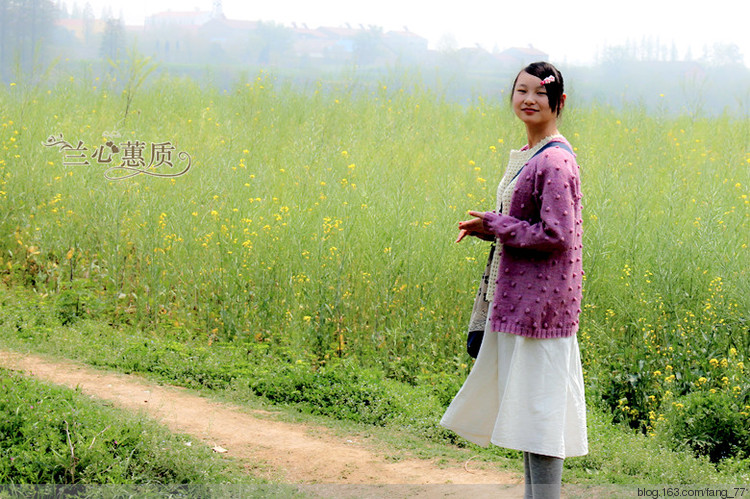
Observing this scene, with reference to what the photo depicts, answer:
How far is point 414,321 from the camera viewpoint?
5629mm

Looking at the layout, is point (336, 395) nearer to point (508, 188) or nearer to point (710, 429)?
point (710, 429)

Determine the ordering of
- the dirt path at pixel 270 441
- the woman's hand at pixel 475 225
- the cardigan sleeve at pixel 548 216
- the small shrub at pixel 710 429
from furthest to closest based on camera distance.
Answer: the small shrub at pixel 710 429, the dirt path at pixel 270 441, the woman's hand at pixel 475 225, the cardigan sleeve at pixel 548 216

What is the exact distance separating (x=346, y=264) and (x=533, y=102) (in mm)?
3421

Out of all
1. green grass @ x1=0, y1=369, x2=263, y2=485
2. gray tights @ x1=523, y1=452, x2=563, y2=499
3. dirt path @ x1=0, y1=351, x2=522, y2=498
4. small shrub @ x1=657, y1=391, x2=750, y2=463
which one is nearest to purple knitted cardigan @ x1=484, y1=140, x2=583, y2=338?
gray tights @ x1=523, y1=452, x2=563, y2=499

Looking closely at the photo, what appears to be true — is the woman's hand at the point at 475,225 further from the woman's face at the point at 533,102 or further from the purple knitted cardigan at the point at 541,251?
the woman's face at the point at 533,102

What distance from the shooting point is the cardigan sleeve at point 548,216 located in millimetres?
2479

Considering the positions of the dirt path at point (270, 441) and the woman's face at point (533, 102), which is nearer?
the woman's face at point (533, 102)

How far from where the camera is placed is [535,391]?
255 cm

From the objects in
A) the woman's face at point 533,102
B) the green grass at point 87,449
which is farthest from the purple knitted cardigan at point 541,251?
the green grass at point 87,449

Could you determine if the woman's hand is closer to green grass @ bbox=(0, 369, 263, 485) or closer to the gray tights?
the gray tights

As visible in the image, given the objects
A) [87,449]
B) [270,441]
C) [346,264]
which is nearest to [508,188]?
[87,449]

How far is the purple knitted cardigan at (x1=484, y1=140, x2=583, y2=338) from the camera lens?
2492 mm

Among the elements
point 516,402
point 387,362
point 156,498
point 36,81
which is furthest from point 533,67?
point 36,81

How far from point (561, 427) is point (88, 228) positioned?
5.39 meters
